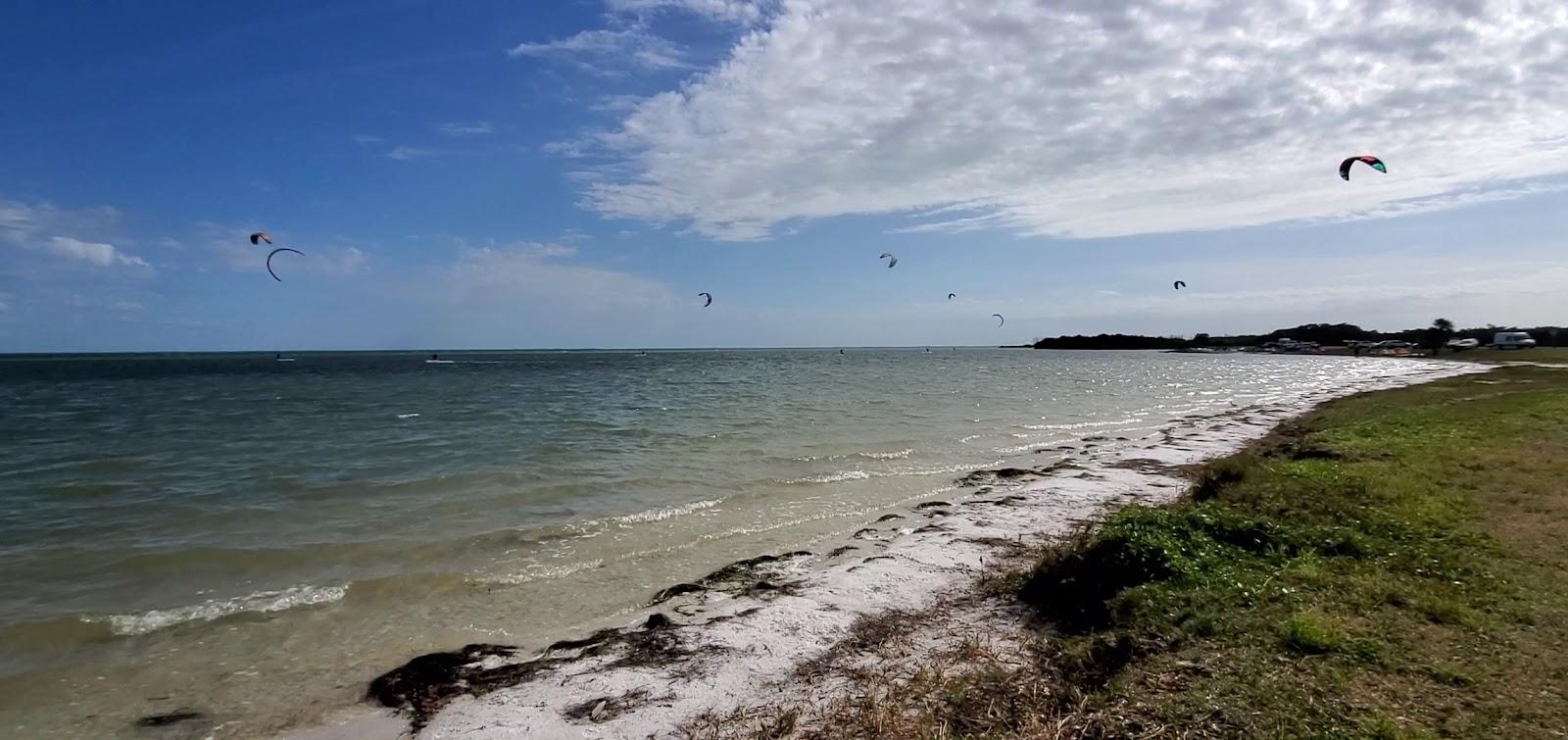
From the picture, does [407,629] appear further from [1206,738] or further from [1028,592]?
[1206,738]

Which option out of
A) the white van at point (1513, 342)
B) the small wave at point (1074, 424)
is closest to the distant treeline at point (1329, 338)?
the white van at point (1513, 342)

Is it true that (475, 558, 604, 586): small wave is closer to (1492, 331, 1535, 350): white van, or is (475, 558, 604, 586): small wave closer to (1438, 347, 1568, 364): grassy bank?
(1438, 347, 1568, 364): grassy bank

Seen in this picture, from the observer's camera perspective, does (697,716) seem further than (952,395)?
No

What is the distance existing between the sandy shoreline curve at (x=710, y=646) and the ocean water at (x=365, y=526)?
607 millimetres

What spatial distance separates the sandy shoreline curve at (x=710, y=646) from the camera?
5.55 meters

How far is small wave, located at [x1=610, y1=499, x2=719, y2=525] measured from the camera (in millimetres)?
12359

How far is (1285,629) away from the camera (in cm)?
529

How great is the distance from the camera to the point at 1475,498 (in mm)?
9344

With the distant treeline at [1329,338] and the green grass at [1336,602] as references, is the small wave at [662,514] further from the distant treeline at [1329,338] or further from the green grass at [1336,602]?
the distant treeline at [1329,338]

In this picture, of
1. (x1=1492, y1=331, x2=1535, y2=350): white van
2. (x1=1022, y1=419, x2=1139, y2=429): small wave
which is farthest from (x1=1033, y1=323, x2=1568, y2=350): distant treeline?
(x1=1022, y1=419, x2=1139, y2=429): small wave

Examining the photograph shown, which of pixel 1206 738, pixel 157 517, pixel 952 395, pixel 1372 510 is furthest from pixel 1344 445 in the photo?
pixel 952 395

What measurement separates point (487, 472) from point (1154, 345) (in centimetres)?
20801

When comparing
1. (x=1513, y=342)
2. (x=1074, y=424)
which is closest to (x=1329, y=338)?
(x=1513, y=342)

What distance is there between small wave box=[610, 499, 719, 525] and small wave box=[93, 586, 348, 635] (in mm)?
4266
